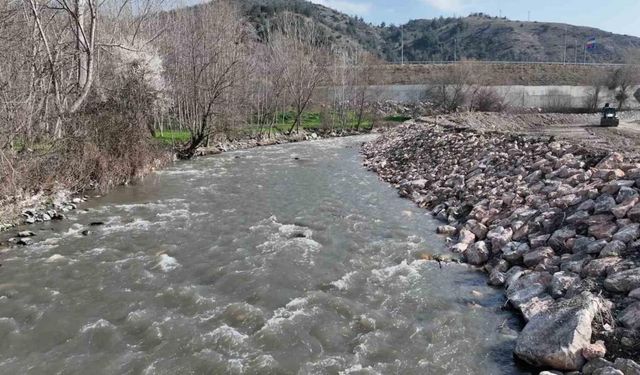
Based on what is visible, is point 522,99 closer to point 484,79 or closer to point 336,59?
point 484,79

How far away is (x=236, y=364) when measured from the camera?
223 inches

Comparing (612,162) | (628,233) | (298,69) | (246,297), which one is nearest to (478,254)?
(628,233)

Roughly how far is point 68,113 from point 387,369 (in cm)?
1378

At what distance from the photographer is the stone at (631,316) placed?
5.59 m

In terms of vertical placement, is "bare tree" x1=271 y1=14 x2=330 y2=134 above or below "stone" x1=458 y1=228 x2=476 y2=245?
above

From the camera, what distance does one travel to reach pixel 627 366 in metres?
4.84

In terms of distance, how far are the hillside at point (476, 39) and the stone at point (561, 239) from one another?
105777 mm

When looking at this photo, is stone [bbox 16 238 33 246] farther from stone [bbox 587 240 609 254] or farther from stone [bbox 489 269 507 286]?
stone [bbox 587 240 609 254]

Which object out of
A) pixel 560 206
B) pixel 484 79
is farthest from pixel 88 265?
pixel 484 79

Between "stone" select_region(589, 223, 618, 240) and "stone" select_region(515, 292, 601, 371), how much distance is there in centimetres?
226

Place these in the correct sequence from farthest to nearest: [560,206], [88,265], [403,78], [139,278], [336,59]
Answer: [403,78] → [336,59] → [560,206] → [88,265] → [139,278]

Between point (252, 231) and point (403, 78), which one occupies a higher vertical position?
point (403, 78)

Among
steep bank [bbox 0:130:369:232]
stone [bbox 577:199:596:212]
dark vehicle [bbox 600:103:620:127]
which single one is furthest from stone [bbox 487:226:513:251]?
dark vehicle [bbox 600:103:620:127]

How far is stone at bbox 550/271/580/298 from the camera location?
268 inches
